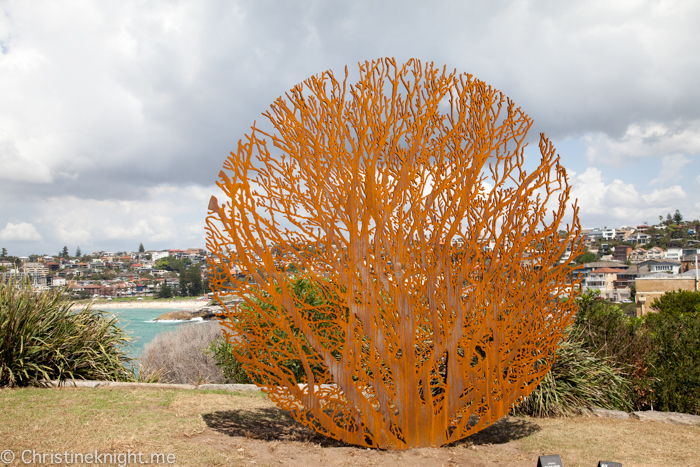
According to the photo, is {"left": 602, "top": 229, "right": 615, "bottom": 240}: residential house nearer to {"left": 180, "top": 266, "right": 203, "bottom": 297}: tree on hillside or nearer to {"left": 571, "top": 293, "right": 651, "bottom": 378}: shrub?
{"left": 180, "top": 266, "right": 203, "bottom": 297}: tree on hillside

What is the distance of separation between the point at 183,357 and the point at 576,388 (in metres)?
8.82

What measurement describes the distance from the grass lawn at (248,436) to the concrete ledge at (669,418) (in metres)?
0.17

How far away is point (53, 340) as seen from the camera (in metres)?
7.22

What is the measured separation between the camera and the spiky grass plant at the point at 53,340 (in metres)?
6.79

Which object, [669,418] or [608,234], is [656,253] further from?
[669,418]

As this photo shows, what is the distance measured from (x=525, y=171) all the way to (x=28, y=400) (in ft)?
21.4

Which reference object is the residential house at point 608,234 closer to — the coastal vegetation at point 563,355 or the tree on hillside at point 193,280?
the tree on hillside at point 193,280

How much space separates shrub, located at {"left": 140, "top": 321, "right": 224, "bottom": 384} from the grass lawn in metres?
4.28

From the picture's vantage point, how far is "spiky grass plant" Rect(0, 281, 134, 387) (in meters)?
6.79

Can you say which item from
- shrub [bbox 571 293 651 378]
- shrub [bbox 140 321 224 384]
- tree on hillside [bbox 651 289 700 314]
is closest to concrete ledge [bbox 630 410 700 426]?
shrub [bbox 571 293 651 378]

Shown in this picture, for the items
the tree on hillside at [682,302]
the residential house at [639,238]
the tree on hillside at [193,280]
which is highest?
the residential house at [639,238]

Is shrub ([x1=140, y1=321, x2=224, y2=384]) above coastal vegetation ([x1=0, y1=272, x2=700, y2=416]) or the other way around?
the other way around

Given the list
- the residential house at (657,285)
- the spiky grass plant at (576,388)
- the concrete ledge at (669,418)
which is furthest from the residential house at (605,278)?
the concrete ledge at (669,418)

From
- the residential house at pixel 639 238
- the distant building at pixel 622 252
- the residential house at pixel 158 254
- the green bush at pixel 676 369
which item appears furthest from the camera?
the residential house at pixel 639 238
